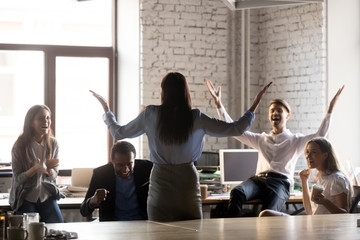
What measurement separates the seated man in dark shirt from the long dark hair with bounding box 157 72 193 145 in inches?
19.8

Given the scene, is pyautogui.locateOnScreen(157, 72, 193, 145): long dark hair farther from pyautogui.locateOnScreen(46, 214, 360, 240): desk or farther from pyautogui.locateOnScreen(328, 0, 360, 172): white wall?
pyautogui.locateOnScreen(328, 0, 360, 172): white wall

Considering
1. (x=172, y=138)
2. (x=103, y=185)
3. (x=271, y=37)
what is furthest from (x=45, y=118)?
(x=271, y=37)

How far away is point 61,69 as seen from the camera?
820cm

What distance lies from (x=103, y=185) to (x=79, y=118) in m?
3.99

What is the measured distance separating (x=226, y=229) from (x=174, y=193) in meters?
0.71

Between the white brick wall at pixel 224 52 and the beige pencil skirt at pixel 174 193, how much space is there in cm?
413

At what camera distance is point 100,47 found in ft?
27.2

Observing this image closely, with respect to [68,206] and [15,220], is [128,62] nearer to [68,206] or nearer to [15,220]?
[68,206]

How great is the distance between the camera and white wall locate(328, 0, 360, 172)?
24.3 ft

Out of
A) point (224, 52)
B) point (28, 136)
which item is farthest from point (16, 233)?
point (224, 52)

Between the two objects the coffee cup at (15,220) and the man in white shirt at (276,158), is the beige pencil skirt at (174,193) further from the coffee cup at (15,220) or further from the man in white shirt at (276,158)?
the man in white shirt at (276,158)

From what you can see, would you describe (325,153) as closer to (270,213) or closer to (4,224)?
(270,213)

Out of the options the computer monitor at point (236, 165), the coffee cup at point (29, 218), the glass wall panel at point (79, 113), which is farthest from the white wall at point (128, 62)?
the coffee cup at point (29, 218)

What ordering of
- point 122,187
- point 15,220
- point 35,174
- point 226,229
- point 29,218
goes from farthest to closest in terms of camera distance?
point 35,174 < point 122,187 < point 226,229 < point 29,218 < point 15,220
